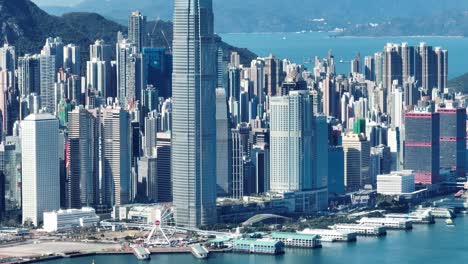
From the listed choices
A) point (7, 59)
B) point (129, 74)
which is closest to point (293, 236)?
point (129, 74)

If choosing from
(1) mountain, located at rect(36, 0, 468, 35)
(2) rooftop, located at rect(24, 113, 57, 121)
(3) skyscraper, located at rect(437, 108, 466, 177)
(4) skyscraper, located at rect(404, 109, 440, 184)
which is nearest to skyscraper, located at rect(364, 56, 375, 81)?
(3) skyscraper, located at rect(437, 108, 466, 177)

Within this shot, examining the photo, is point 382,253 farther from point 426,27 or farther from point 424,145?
point 426,27

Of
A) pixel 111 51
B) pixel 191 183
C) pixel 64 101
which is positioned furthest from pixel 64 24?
pixel 191 183

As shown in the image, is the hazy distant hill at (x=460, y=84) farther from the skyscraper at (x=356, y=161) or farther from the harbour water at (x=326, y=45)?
the skyscraper at (x=356, y=161)

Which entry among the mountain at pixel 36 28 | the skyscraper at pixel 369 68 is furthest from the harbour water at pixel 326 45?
the mountain at pixel 36 28

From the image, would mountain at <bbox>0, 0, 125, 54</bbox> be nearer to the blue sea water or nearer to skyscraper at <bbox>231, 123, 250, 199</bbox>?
skyscraper at <bbox>231, 123, 250, 199</bbox>

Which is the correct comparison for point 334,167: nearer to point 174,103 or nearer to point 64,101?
point 174,103
